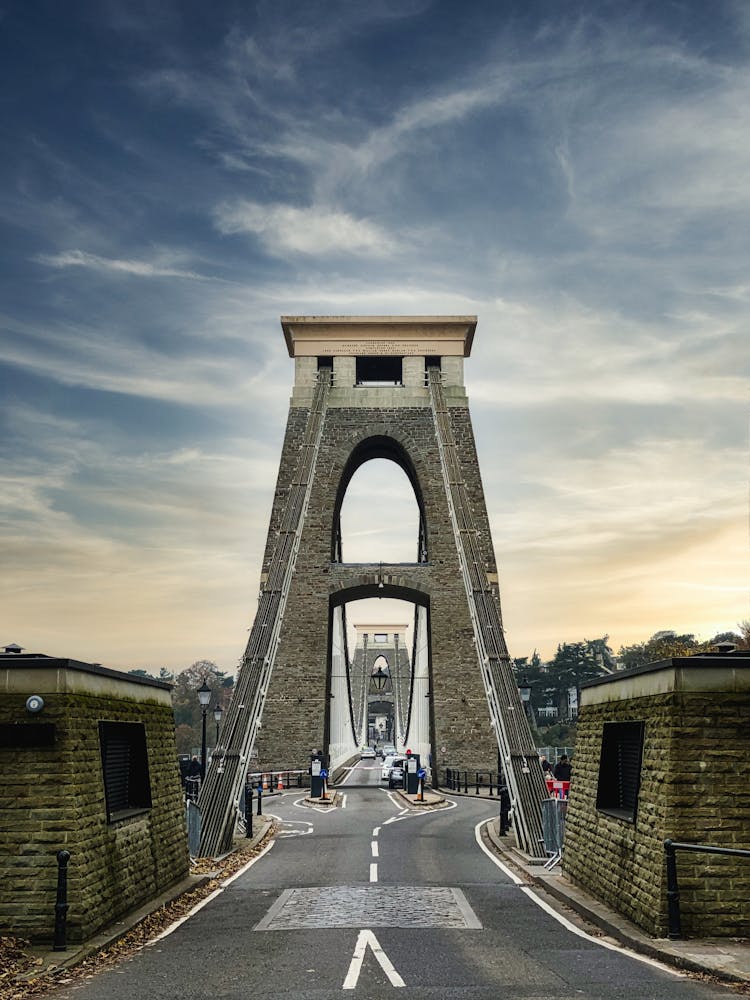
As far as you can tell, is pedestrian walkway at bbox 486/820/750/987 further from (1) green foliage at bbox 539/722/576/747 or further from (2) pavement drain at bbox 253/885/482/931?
(1) green foliage at bbox 539/722/576/747

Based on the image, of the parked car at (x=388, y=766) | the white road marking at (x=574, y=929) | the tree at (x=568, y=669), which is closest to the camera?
the white road marking at (x=574, y=929)

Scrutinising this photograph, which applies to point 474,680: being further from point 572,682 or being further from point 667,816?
point 572,682

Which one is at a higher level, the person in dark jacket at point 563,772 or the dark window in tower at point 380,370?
the dark window in tower at point 380,370

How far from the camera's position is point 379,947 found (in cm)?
1005

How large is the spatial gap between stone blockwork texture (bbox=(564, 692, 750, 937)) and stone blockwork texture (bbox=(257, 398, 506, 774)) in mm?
33085

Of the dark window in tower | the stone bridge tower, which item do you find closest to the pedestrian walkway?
the stone bridge tower

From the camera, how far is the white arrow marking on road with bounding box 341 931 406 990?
8.55m

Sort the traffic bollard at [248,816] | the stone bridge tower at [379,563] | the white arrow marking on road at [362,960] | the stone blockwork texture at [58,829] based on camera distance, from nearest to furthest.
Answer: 1. the white arrow marking on road at [362,960]
2. the stone blockwork texture at [58,829]
3. the traffic bollard at [248,816]
4. the stone bridge tower at [379,563]

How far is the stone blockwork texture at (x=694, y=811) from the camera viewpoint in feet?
32.8

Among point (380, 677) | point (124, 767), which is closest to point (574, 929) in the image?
point (124, 767)

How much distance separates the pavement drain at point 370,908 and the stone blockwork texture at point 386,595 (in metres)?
29.5

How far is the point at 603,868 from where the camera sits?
12672 mm

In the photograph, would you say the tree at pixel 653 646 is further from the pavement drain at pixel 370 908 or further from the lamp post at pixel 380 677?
the pavement drain at pixel 370 908

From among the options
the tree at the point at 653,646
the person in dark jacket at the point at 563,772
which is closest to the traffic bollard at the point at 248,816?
the person in dark jacket at the point at 563,772
